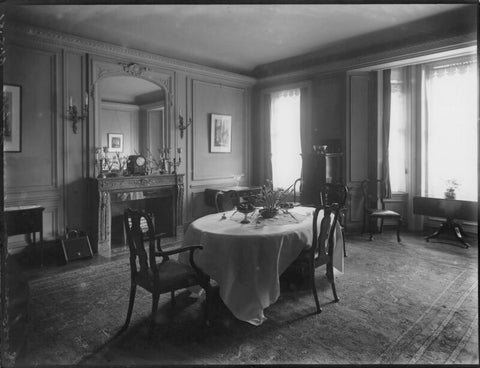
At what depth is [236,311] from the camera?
1.83m

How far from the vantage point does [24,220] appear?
9.15ft

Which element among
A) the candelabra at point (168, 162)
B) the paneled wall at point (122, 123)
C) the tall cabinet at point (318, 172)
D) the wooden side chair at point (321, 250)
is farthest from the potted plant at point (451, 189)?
the paneled wall at point (122, 123)

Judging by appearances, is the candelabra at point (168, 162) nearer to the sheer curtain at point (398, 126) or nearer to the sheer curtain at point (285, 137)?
the sheer curtain at point (285, 137)

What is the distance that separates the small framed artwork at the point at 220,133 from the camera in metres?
4.57

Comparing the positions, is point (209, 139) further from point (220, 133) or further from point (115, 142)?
point (115, 142)

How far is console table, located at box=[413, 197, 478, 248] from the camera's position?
3.56m

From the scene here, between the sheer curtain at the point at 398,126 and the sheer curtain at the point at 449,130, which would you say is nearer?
the sheer curtain at the point at 449,130

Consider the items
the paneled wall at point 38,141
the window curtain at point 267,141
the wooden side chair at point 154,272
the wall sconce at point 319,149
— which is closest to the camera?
the wooden side chair at point 154,272

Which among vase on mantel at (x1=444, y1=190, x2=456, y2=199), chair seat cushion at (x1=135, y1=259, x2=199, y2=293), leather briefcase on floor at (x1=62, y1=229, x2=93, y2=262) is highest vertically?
vase on mantel at (x1=444, y1=190, x2=456, y2=199)

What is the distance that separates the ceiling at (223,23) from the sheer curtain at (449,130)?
999 mm

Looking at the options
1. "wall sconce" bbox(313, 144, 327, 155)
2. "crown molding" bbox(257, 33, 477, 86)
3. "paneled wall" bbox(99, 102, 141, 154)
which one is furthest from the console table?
"paneled wall" bbox(99, 102, 141, 154)

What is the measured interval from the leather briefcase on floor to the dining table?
1.58 meters

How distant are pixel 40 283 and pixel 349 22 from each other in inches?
→ 133

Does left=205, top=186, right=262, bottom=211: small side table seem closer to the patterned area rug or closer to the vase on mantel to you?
the patterned area rug
